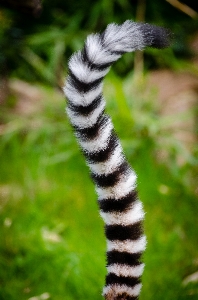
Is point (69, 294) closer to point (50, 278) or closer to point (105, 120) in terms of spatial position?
point (50, 278)

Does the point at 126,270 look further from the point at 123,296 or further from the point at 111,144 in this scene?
the point at 111,144

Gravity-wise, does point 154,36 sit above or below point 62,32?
below

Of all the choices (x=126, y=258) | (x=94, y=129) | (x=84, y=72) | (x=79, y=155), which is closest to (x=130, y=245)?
(x=126, y=258)

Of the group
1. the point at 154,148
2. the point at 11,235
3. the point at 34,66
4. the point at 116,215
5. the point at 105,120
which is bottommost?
the point at 116,215

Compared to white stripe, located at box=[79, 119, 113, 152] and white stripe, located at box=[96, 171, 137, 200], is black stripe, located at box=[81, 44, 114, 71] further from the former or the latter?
white stripe, located at box=[96, 171, 137, 200]

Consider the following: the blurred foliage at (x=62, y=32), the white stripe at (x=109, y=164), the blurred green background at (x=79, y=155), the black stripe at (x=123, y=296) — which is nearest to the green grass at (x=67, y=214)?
the blurred green background at (x=79, y=155)

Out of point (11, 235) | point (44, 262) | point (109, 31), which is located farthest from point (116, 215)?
point (11, 235)
